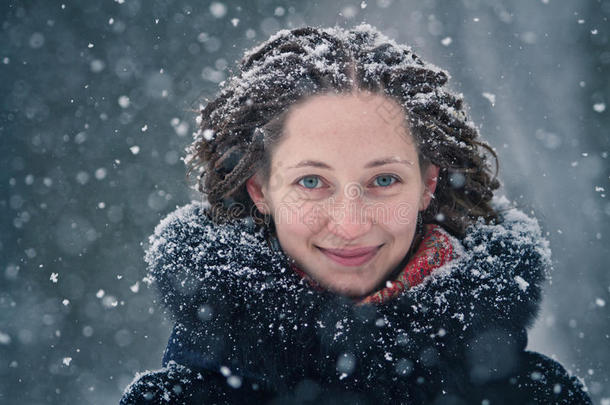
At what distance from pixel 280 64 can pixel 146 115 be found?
12.4 feet

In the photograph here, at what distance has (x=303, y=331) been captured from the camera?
6.16ft

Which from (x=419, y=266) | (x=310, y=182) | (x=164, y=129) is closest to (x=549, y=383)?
(x=419, y=266)

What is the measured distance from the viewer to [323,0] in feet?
18.1

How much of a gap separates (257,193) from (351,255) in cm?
50

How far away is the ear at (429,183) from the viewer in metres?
2.28

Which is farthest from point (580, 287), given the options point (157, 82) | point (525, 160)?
point (157, 82)

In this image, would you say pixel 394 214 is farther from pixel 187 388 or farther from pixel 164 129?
pixel 164 129

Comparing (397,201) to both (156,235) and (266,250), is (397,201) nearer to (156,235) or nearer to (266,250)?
(266,250)

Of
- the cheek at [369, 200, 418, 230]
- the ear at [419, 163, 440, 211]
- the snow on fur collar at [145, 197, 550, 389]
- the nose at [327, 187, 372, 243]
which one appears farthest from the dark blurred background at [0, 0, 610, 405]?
the nose at [327, 187, 372, 243]

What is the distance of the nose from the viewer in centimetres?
194

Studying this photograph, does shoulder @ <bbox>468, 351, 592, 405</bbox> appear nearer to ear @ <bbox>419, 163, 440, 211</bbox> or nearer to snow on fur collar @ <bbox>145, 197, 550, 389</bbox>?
snow on fur collar @ <bbox>145, 197, 550, 389</bbox>

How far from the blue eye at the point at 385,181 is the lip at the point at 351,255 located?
0.83ft

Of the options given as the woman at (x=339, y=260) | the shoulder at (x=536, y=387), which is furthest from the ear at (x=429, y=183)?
the shoulder at (x=536, y=387)

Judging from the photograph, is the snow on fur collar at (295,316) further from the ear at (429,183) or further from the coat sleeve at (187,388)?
the ear at (429,183)
